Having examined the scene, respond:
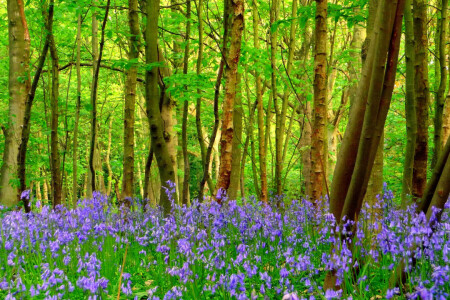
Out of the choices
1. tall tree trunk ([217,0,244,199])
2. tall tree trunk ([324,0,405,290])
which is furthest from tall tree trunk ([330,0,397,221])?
tall tree trunk ([217,0,244,199])

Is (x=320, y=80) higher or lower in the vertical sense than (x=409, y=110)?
higher

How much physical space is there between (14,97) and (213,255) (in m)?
7.18

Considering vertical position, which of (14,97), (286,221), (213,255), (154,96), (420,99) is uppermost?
(14,97)

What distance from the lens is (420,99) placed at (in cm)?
439

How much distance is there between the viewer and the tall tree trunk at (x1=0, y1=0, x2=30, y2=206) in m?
8.12

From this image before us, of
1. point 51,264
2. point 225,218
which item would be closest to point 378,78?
point 225,218

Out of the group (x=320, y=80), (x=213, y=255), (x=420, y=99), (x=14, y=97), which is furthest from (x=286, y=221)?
(x=14, y=97)

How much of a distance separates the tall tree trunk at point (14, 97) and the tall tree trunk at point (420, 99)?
299 inches

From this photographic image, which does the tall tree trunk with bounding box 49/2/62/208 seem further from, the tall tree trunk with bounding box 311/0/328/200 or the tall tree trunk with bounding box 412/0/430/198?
the tall tree trunk with bounding box 412/0/430/198

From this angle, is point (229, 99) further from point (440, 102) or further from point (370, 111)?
point (440, 102)

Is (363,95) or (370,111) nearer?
(370,111)

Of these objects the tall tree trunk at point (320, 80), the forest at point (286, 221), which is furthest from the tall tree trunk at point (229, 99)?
the tall tree trunk at point (320, 80)

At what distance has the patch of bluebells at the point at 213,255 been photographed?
239cm

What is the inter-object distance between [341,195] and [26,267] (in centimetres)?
317
